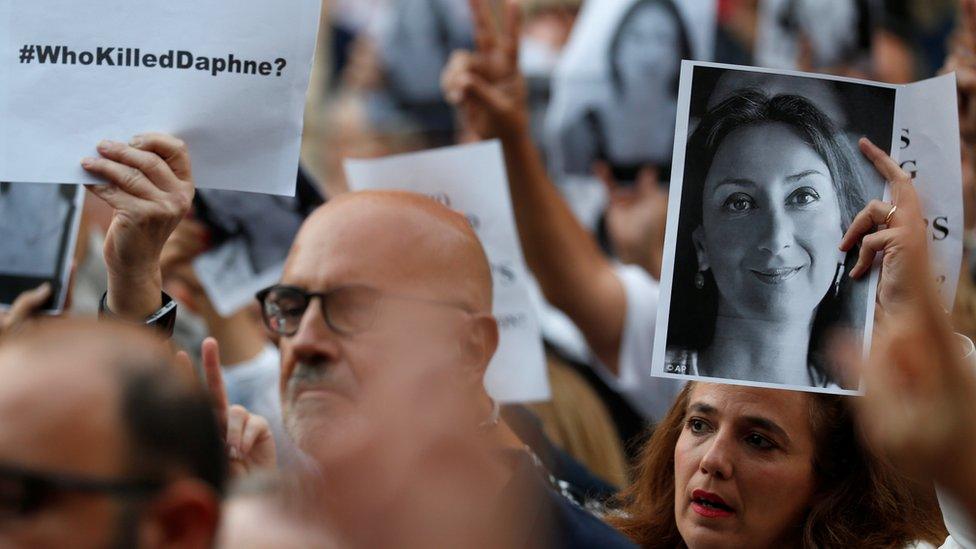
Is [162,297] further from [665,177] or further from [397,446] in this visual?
[665,177]

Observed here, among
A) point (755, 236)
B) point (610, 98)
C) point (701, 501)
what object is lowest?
point (701, 501)

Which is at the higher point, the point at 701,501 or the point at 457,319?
the point at 457,319

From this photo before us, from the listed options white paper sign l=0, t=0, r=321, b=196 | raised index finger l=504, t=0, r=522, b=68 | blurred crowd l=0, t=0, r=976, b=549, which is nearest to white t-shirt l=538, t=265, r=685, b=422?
blurred crowd l=0, t=0, r=976, b=549

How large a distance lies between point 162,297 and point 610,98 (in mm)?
2583

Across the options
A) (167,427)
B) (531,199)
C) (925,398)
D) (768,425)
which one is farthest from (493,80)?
(167,427)

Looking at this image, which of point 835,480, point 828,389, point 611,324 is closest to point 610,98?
point 611,324

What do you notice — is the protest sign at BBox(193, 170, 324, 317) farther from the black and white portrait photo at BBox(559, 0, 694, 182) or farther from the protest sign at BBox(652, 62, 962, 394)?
the black and white portrait photo at BBox(559, 0, 694, 182)

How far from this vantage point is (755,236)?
2449 millimetres

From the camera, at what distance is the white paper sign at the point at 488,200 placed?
11.4 feet

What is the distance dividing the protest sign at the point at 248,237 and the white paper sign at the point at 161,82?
3.24ft

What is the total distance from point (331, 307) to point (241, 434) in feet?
0.96

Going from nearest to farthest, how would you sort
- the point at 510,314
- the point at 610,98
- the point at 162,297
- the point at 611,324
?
the point at 162,297 < the point at 510,314 < the point at 611,324 < the point at 610,98

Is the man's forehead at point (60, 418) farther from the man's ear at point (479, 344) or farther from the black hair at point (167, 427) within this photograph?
the man's ear at point (479, 344)

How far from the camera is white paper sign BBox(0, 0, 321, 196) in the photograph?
260 cm
